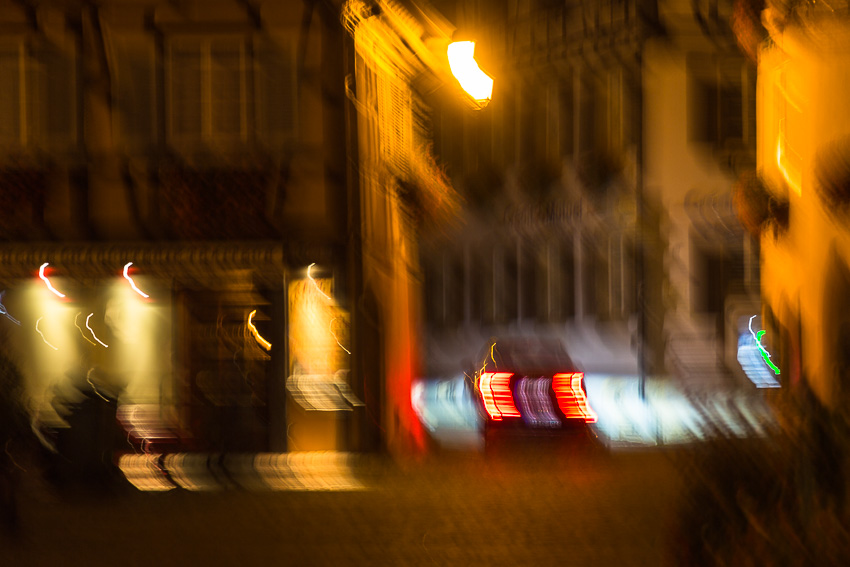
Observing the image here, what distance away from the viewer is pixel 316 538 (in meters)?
9.58

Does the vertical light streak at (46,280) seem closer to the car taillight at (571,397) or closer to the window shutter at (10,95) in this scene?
the window shutter at (10,95)

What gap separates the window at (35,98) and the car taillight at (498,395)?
676cm

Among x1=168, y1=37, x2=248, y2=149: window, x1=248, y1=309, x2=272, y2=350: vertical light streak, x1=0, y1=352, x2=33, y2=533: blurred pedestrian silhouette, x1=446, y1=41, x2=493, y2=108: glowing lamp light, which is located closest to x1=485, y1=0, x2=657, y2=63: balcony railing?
x1=168, y1=37, x2=248, y2=149: window

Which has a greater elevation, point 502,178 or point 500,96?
point 500,96

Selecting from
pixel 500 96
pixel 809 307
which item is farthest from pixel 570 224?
pixel 809 307

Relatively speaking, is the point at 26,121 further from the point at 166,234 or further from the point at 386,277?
the point at 386,277

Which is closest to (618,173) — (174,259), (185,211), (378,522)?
(185,211)

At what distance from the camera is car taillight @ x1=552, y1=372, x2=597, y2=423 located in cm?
1517

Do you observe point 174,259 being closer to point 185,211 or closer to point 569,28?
point 185,211

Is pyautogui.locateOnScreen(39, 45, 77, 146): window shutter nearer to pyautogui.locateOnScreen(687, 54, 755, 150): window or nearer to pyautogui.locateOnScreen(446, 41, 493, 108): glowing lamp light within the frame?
pyautogui.locateOnScreen(446, 41, 493, 108): glowing lamp light

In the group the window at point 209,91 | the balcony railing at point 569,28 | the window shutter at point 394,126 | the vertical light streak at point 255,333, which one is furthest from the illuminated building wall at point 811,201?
the balcony railing at point 569,28

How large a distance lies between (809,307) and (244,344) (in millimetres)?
11329

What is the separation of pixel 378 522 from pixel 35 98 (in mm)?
9659

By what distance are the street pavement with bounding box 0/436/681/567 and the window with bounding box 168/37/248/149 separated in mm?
5476
